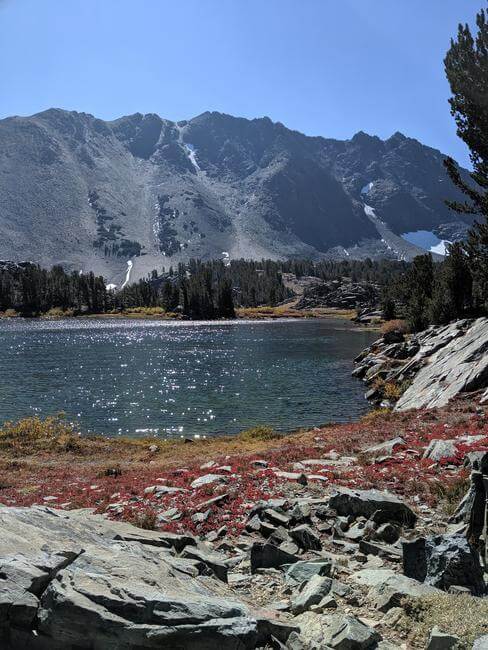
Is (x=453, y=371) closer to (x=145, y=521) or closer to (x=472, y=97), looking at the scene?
(x=472, y=97)

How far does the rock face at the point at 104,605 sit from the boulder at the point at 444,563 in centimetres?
368

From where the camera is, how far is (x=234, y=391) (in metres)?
54.2

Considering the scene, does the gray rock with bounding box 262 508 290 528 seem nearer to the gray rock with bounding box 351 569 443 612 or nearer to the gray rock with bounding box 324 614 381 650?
the gray rock with bounding box 351 569 443 612

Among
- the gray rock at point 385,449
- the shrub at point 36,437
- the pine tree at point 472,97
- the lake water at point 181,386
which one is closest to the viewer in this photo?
the gray rock at point 385,449

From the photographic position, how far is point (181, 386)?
57594mm

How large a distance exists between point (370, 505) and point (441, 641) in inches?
256

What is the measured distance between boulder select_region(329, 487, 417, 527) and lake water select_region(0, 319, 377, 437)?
23.7 m

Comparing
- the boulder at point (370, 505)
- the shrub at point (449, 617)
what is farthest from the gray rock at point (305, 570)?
the boulder at point (370, 505)

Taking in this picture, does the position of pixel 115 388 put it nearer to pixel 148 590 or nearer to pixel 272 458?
pixel 272 458

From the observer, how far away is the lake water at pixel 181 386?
42156 millimetres

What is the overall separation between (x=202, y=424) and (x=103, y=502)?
23721mm

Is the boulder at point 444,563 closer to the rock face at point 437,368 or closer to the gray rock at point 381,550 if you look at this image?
the gray rock at point 381,550

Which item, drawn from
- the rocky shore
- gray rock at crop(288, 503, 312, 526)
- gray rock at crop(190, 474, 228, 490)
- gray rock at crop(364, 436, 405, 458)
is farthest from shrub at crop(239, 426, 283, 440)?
gray rock at crop(288, 503, 312, 526)

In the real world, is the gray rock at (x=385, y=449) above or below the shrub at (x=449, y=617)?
below
